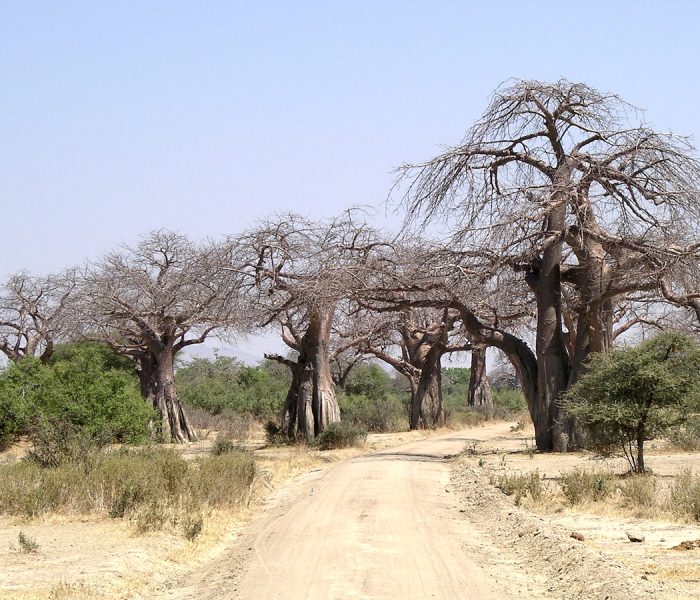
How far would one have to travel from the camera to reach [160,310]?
33156 millimetres

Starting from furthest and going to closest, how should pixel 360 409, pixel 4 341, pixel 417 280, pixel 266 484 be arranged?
pixel 4 341 < pixel 360 409 < pixel 417 280 < pixel 266 484

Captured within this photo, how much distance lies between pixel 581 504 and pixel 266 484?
6.73 meters

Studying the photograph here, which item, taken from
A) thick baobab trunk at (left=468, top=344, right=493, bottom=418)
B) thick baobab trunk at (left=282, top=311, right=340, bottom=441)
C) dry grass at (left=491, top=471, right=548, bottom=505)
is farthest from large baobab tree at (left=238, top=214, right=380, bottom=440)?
thick baobab trunk at (left=468, top=344, right=493, bottom=418)

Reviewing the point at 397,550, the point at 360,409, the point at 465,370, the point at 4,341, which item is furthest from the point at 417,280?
the point at 465,370

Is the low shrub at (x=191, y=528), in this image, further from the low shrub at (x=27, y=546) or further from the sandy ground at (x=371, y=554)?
the low shrub at (x=27, y=546)

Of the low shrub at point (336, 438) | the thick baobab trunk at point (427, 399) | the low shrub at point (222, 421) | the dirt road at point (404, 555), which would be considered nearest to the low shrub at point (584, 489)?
the dirt road at point (404, 555)

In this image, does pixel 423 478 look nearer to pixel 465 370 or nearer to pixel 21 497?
pixel 21 497

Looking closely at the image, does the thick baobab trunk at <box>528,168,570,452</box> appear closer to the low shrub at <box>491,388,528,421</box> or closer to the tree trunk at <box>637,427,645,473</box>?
the tree trunk at <box>637,427,645,473</box>

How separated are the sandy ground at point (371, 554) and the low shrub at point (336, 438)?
11.8 metres

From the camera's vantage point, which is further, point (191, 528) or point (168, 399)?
point (168, 399)

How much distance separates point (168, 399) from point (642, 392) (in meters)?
21.2

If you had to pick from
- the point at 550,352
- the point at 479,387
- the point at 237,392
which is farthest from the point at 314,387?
the point at 479,387

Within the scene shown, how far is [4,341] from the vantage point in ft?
156

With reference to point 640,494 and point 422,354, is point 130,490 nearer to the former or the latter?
point 640,494
